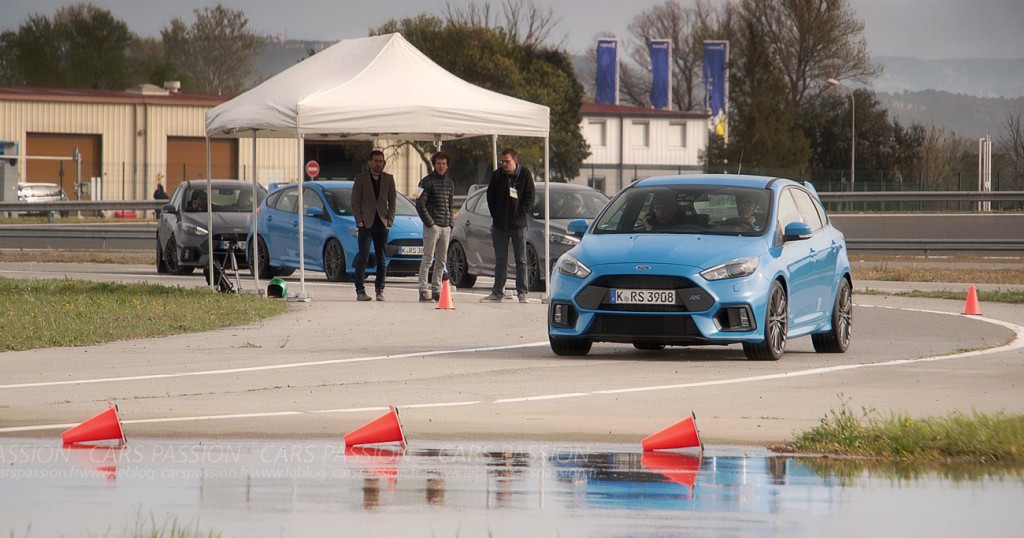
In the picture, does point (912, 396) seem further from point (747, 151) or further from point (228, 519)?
point (747, 151)

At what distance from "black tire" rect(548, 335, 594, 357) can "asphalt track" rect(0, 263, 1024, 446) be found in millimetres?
134

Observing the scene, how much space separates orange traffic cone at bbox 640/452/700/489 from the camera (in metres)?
7.32

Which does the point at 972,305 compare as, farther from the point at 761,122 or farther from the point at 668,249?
the point at 761,122

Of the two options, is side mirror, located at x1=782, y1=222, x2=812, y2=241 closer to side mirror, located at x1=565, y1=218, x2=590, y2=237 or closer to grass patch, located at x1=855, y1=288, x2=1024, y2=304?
side mirror, located at x1=565, y1=218, x2=590, y2=237

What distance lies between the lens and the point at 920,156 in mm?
90562

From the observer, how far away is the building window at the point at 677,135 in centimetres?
10094

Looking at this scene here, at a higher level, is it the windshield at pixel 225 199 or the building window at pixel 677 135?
the building window at pixel 677 135

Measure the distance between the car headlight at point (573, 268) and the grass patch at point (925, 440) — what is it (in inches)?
189

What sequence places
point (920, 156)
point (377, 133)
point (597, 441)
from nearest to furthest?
point (597, 441) → point (377, 133) → point (920, 156)

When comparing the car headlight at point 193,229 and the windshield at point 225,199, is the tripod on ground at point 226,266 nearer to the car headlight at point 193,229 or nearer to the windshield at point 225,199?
the car headlight at point 193,229

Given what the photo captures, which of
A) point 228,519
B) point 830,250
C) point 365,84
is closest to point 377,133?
point 365,84

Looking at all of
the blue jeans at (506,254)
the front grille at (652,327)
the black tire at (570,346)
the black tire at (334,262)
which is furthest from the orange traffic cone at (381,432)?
the black tire at (334,262)

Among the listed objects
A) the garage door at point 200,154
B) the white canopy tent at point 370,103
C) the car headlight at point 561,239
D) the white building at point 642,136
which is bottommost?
the car headlight at point 561,239

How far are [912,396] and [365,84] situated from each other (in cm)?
1159
